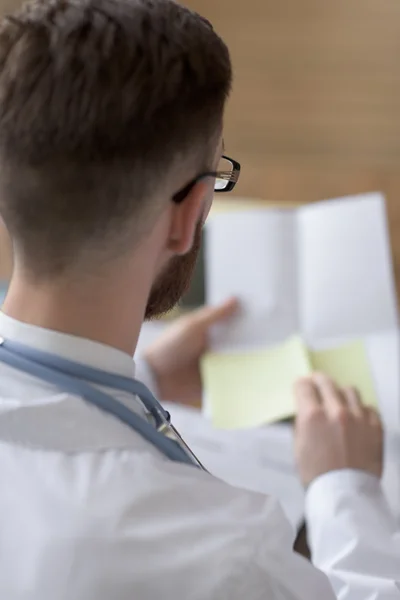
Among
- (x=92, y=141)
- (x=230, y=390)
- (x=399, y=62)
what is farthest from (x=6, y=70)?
(x=399, y=62)

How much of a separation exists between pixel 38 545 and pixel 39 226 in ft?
0.55

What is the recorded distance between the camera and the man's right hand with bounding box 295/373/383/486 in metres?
0.67

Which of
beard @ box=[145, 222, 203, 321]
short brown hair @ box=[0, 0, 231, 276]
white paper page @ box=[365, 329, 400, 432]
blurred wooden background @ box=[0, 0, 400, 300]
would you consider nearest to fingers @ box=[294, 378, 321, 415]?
white paper page @ box=[365, 329, 400, 432]

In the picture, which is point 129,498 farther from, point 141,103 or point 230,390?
point 230,390

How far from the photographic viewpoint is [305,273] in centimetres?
95

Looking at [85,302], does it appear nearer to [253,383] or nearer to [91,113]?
[91,113]

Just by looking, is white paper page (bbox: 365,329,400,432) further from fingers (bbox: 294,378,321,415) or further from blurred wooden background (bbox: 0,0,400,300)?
blurred wooden background (bbox: 0,0,400,300)

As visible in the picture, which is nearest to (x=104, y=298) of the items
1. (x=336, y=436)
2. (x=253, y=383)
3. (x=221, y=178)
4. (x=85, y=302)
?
(x=85, y=302)

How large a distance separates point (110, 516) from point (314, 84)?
1.20 meters

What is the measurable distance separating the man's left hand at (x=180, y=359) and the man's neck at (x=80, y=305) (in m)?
0.44

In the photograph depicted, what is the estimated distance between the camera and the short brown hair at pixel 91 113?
0.40 meters

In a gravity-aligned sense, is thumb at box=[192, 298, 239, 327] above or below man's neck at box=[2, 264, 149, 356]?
below

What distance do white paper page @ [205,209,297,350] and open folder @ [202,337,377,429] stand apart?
3 cm

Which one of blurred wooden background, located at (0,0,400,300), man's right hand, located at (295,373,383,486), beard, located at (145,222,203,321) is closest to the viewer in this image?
beard, located at (145,222,203,321)
